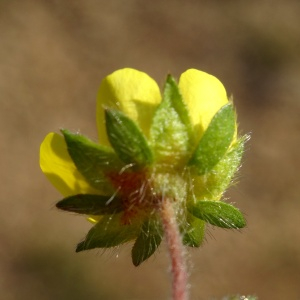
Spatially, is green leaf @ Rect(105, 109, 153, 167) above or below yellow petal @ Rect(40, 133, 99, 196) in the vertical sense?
above

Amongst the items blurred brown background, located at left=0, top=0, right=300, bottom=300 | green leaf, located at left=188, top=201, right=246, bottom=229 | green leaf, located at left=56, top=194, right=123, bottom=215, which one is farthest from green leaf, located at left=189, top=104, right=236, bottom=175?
blurred brown background, located at left=0, top=0, right=300, bottom=300

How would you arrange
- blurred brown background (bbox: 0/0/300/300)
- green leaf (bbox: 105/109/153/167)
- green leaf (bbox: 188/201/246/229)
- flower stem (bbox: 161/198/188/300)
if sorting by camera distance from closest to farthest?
1. flower stem (bbox: 161/198/188/300)
2. green leaf (bbox: 105/109/153/167)
3. green leaf (bbox: 188/201/246/229)
4. blurred brown background (bbox: 0/0/300/300)

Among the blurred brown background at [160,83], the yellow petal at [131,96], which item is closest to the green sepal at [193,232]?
the yellow petal at [131,96]

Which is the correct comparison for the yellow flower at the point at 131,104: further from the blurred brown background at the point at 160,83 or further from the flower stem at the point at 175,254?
the blurred brown background at the point at 160,83

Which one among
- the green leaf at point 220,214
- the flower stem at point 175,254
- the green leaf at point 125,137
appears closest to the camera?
the flower stem at point 175,254

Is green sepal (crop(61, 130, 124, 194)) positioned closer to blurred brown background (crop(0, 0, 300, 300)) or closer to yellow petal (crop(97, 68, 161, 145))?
yellow petal (crop(97, 68, 161, 145))

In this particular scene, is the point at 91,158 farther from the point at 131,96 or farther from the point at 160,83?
the point at 160,83

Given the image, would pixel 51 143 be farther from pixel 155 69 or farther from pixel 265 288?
pixel 155 69
